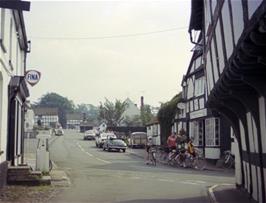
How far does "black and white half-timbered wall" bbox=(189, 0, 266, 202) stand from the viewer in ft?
32.3

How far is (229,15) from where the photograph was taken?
12398mm

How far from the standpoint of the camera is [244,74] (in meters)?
12.0

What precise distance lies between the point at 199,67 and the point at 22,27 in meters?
17.5

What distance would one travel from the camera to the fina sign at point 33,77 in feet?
72.4

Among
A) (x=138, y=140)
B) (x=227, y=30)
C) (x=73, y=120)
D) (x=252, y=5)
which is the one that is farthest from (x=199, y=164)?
(x=73, y=120)

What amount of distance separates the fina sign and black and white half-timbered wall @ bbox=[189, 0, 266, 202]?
6.71 meters

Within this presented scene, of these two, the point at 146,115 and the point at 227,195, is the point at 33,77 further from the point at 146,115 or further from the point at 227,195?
the point at 146,115

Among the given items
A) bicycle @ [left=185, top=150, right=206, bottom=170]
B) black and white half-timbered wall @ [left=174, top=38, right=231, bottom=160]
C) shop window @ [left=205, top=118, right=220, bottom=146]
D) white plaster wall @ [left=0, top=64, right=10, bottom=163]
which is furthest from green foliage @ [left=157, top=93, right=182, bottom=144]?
white plaster wall @ [left=0, top=64, right=10, bottom=163]

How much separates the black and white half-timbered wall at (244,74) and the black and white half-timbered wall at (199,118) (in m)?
15.2

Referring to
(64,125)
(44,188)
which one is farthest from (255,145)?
(64,125)

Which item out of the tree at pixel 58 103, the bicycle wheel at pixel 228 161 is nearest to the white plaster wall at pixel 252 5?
the bicycle wheel at pixel 228 161

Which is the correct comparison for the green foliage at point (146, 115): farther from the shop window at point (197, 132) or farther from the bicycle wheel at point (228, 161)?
the bicycle wheel at point (228, 161)

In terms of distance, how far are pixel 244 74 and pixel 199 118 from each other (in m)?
27.3

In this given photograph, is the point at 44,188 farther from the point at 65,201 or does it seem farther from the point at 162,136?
the point at 162,136
